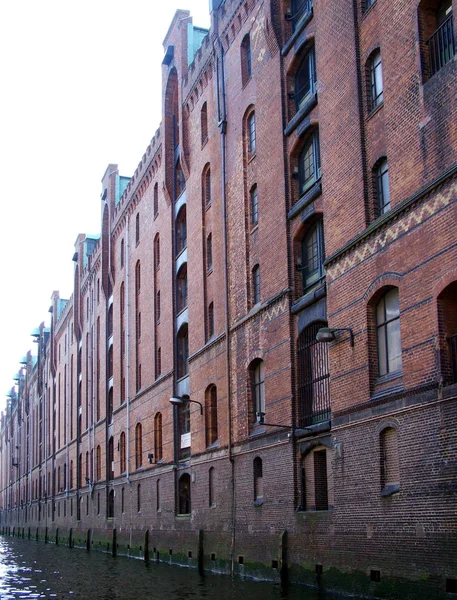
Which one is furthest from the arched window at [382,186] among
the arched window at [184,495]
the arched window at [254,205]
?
the arched window at [184,495]

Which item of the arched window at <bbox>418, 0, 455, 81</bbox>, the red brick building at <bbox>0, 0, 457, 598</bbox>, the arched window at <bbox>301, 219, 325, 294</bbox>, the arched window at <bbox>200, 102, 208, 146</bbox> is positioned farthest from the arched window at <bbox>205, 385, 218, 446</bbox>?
the arched window at <bbox>418, 0, 455, 81</bbox>

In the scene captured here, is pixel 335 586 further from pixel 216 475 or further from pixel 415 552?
pixel 216 475

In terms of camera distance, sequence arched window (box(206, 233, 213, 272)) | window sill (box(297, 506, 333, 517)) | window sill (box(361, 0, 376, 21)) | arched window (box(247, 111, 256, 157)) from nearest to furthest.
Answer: window sill (box(361, 0, 376, 21)), window sill (box(297, 506, 333, 517)), arched window (box(247, 111, 256, 157)), arched window (box(206, 233, 213, 272))

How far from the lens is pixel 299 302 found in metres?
21.3

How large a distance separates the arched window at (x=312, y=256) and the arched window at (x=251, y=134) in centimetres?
476

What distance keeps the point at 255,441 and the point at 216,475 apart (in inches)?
145

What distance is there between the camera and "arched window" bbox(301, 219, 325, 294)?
21172mm

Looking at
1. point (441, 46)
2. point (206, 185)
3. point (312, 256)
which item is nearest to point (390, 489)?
Result: point (312, 256)

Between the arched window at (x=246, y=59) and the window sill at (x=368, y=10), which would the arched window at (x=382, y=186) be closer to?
the window sill at (x=368, y=10)

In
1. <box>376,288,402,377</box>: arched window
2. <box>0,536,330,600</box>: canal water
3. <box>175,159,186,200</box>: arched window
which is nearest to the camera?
<box>376,288,402,377</box>: arched window

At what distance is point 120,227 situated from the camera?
44.5m

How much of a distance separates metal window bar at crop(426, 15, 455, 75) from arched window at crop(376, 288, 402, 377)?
14.3 ft

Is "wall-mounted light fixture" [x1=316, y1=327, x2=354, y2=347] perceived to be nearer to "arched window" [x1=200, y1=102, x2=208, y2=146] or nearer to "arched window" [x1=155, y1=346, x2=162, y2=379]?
"arched window" [x1=200, y1=102, x2=208, y2=146]

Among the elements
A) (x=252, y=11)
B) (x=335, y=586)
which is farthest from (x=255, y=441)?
(x=252, y=11)
